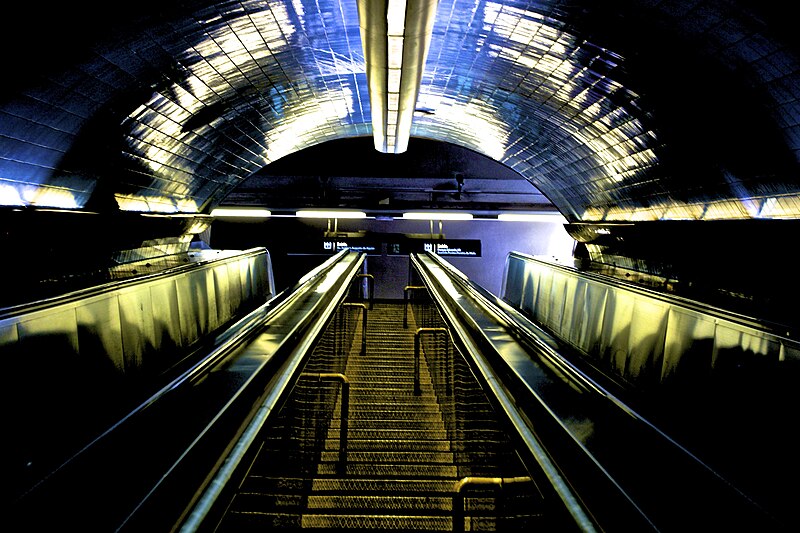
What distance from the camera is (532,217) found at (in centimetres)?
1498

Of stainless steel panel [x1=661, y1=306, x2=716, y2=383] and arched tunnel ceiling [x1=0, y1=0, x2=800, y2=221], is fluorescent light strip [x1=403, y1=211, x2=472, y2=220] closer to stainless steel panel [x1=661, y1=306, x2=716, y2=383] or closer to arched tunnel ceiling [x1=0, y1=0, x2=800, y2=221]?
arched tunnel ceiling [x1=0, y1=0, x2=800, y2=221]

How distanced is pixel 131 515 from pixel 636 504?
1382 millimetres

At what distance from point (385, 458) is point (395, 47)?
10.8ft

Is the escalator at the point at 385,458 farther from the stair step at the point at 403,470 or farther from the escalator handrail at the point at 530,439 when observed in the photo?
the escalator handrail at the point at 530,439

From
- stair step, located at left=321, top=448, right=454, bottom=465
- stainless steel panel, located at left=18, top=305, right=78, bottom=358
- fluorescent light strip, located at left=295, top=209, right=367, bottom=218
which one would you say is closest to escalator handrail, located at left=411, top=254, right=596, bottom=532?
stair step, located at left=321, top=448, right=454, bottom=465

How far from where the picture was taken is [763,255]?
5930mm

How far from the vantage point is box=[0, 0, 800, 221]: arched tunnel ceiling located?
4.40 meters

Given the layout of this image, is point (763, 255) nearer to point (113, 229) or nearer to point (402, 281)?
point (113, 229)

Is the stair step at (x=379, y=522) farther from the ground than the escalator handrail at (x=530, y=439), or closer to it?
closer to it

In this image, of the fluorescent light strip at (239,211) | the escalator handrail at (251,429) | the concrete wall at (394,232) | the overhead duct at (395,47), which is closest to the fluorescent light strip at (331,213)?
the fluorescent light strip at (239,211)

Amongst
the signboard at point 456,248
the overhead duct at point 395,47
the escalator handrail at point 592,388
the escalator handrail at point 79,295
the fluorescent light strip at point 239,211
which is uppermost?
the overhead duct at point 395,47

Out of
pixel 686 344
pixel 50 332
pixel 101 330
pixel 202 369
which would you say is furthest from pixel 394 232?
pixel 202 369

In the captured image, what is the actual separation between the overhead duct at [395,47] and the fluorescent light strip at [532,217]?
7.98 meters

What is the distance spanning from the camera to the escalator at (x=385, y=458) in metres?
2.09
